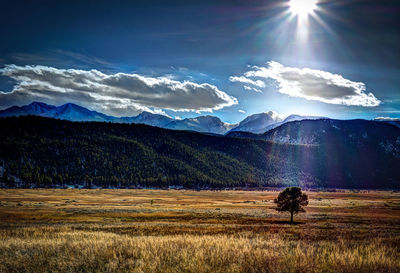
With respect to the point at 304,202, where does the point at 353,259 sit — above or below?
above

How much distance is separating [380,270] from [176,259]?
7165mm

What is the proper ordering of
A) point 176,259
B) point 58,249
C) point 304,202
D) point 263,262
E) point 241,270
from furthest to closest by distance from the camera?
1. point 304,202
2. point 58,249
3. point 176,259
4. point 263,262
5. point 241,270

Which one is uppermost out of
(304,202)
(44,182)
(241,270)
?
(241,270)

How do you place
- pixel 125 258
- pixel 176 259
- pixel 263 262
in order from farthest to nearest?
pixel 125 258
pixel 176 259
pixel 263 262

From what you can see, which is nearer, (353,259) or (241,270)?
(241,270)

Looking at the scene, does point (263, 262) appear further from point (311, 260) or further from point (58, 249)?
point (58, 249)

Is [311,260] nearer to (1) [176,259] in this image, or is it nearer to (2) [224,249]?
(2) [224,249]

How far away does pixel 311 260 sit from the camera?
403 inches

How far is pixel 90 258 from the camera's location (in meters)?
11.2

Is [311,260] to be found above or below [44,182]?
above

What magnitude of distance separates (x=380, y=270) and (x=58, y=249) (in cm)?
1369

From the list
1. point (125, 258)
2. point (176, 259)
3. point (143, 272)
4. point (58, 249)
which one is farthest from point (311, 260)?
point (58, 249)

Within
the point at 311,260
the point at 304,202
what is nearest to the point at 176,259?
the point at 311,260

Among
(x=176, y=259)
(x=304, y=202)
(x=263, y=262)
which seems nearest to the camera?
(x=263, y=262)
